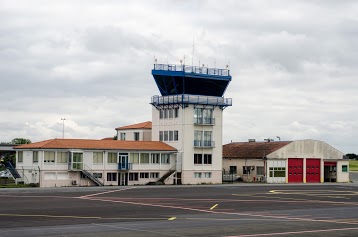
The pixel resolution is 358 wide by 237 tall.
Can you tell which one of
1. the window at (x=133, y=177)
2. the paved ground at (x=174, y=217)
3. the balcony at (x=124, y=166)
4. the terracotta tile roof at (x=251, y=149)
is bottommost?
the paved ground at (x=174, y=217)

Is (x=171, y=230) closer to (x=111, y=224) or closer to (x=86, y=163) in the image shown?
(x=111, y=224)

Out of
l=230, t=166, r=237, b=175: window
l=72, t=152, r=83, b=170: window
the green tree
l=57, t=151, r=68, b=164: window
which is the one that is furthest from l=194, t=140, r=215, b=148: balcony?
the green tree

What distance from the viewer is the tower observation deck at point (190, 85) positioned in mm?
94875

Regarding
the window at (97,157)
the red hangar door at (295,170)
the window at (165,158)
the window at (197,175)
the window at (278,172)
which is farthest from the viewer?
the red hangar door at (295,170)

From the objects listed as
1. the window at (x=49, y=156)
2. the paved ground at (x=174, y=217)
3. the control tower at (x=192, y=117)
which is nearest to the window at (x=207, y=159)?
the control tower at (x=192, y=117)

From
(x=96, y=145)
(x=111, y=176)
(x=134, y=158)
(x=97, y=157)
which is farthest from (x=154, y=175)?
(x=96, y=145)

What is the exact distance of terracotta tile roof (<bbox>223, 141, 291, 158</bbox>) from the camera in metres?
105

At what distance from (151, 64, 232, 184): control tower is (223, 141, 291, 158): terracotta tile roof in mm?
10110

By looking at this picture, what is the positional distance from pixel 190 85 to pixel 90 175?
2223 centimetres

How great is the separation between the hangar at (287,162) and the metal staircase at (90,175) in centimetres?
3091

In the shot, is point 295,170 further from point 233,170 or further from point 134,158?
point 134,158

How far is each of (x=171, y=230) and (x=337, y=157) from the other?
82275mm

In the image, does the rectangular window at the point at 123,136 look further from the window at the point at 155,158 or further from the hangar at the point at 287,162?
the hangar at the point at 287,162

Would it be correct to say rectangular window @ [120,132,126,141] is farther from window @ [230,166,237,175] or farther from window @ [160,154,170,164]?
window @ [230,166,237,175]
